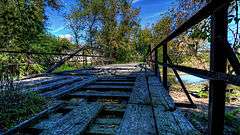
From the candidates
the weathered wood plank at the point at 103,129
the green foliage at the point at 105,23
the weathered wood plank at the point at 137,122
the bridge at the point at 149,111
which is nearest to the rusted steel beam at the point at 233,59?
the bridge at the point at 149,111

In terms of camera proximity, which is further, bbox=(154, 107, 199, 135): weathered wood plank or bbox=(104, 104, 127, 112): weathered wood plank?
bbox=(104, 104, 127, 112): weathered wood plank

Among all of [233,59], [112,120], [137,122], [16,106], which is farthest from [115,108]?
Answer: [233,59]

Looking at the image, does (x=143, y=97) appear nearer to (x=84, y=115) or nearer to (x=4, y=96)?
(x=84, y=115)

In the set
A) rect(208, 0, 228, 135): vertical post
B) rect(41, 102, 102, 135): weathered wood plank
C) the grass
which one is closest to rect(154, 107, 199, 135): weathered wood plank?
rect(208, 0, 228, 135): vertical post

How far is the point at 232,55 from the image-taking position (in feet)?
5.08

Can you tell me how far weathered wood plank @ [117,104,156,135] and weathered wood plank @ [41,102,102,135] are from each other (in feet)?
1.04

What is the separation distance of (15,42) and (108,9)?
20.6m

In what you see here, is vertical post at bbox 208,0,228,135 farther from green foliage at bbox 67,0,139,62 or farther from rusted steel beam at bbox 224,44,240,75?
green foliage at bbox 67,0,139,62

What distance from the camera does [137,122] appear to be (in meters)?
2.28

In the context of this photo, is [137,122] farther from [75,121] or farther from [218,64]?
[218,64]

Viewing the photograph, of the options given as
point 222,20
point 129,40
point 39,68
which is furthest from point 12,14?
point 129,40

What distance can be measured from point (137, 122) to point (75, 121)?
546mm

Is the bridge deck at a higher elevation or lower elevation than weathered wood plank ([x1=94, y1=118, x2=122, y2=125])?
higher

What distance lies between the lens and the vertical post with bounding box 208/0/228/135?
64.6 inches
